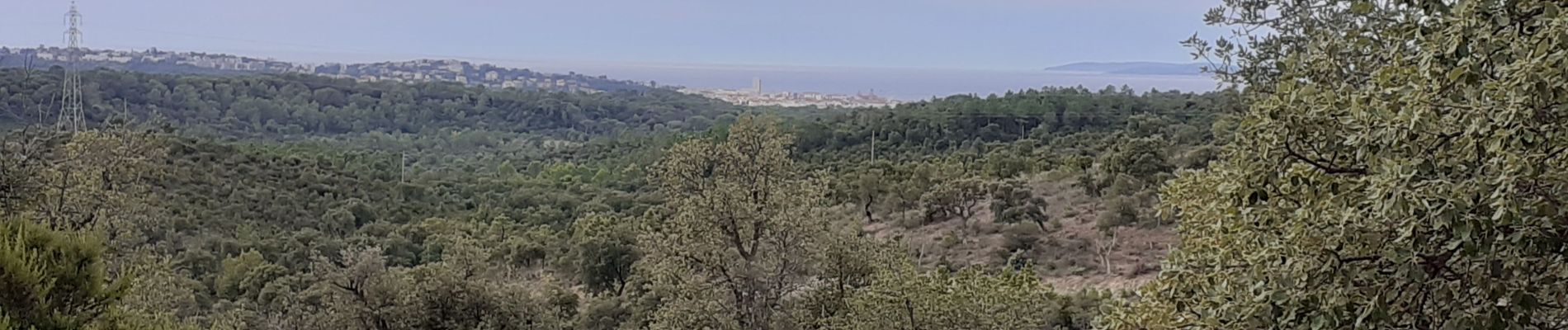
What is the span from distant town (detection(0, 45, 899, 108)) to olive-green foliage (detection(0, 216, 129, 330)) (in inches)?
1802

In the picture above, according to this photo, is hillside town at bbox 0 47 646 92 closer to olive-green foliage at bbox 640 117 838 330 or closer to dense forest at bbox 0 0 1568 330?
dense forest at bbox 0 0 1568 330

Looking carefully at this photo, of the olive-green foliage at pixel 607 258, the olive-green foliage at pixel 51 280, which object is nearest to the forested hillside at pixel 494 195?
A: the olive-green foliage at pixel 607 258

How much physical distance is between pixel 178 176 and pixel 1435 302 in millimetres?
29192

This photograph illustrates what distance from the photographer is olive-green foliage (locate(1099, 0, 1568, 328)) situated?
2.20 m

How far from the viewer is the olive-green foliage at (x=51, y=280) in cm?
447

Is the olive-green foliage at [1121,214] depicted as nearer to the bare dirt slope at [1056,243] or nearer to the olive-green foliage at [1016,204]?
the bare dirt slope at [1056,243]

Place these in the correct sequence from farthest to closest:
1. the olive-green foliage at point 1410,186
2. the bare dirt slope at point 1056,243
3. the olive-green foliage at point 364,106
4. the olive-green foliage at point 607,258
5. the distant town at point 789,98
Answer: the distant town at point 789,98 → the olive-green foliage at point 364,106 → the olive-green foliage at point 607,258 → the bare dirt slope at point 1056,243 → the olive-green foliage at point 1410,186

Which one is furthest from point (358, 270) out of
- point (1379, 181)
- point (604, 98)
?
point (604, 98)

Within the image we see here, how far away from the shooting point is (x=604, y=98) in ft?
251

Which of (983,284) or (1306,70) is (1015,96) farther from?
(1306,70)

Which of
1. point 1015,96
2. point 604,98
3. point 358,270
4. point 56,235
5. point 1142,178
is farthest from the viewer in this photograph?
point 604,98

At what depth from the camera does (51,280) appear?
4.61 metres

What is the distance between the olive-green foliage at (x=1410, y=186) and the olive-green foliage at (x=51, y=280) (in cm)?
456

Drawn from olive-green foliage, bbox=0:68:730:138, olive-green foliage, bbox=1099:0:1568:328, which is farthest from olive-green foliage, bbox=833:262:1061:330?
olive-green foliage, bbox=0:68:730:138
